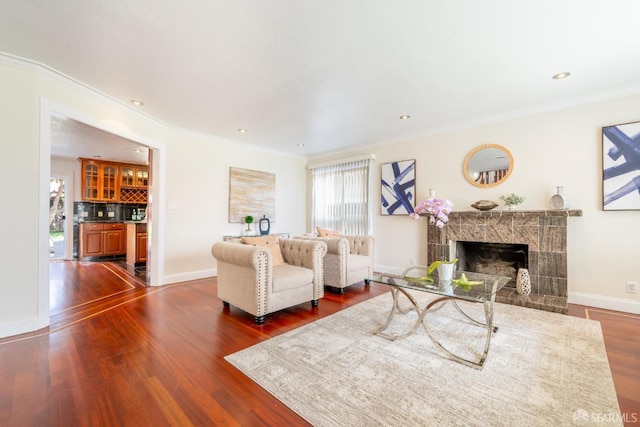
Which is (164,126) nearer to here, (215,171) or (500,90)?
(215,171)

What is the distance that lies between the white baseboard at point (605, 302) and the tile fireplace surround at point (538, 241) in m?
0.25

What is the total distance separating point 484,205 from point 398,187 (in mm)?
1433

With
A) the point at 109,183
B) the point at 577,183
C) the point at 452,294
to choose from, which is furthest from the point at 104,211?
the point at 577,183

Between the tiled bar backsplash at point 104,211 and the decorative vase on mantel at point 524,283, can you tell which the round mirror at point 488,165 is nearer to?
the decorative vase on mantel at point 524,283

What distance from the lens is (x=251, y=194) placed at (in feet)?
17.5

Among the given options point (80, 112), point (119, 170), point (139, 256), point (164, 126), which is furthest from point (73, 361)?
point (119, 170)

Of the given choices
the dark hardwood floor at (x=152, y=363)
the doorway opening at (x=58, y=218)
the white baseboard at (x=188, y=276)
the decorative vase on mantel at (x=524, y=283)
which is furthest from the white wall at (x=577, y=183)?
the doorway opening at (x=58, y=218)

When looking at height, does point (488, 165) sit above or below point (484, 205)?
above

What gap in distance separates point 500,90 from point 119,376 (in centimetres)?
436

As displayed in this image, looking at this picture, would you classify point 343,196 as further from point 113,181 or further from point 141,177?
point 113,181

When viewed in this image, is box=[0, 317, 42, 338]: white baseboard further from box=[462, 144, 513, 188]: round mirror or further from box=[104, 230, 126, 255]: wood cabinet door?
box=[462, 144, 513, 188]: round mirror

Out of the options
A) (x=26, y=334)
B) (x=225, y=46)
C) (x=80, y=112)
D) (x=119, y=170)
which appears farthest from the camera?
(x=119, y=170)

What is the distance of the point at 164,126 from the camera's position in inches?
163

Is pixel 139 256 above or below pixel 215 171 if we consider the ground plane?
below
